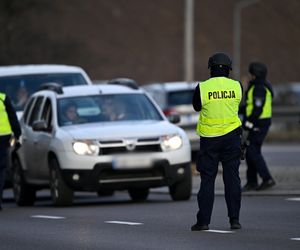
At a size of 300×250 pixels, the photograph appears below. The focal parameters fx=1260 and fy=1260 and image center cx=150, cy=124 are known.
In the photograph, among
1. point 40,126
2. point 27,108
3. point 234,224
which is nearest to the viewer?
point 234,224

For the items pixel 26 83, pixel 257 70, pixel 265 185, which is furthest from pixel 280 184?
pixel 26 83

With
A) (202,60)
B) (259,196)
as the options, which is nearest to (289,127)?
(259,196)

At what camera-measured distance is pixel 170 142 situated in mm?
16547

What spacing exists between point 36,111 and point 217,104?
263 inches

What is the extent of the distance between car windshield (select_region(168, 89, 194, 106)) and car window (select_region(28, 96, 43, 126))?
27.1 ft

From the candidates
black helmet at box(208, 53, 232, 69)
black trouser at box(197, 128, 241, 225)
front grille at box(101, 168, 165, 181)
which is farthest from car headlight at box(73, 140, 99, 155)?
black helmet at box(208, 53, 232, 69)

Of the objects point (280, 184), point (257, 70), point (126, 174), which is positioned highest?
point (257, 70)

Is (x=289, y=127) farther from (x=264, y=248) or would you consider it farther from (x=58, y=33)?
(x=58, y=33)

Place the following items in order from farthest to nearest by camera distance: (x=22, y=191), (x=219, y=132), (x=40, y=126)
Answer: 1. (x=22, y=191)
2. (x=40, y=126)
3. (x=219, y=132)

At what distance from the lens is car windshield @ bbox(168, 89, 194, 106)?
26828 millimetres

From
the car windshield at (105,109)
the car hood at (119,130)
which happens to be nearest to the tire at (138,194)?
the car windshield at (105,109)

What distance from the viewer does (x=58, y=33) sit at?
79.6 meters

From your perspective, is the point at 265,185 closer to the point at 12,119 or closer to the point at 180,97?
the point at 12,119

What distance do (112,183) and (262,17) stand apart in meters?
68.4
